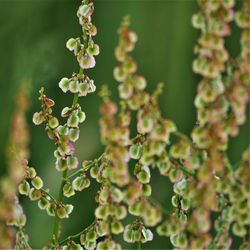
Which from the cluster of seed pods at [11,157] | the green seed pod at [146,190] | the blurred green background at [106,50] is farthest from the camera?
the blurred green background at [106,50]

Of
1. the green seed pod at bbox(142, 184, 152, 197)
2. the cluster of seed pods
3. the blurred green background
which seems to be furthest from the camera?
the blurred green background

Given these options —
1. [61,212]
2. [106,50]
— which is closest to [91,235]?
[61,212]

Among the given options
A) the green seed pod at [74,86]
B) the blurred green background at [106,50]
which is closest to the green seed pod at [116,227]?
the green seed pod at [74,86]

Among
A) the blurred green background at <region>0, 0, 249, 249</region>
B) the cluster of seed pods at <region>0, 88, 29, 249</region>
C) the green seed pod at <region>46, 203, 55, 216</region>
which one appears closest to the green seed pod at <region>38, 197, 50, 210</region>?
the green seed pod at <region>46, 203, 55, 216</region>

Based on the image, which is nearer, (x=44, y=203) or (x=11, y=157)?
(x=11, y=157)

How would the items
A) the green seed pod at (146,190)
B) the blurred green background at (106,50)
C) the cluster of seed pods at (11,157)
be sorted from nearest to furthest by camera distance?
the cluster of seed pods at (11,157)
the green seed pod at (146,190)
the blurred green background at (106,50)

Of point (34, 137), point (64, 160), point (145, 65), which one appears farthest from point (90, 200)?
point (64, 160)

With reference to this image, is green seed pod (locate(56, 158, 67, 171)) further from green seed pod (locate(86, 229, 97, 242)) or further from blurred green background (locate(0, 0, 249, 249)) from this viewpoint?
blurred green background (locate(0, 0, 249, 249))

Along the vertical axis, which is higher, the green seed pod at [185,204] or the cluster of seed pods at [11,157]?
the green seed pod at [185,204]

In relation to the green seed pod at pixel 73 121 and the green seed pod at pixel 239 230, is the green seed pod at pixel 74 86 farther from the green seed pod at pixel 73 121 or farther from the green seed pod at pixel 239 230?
the green seed pod at pixel 239 230

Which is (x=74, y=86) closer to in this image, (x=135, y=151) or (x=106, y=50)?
(x=135, y=151)

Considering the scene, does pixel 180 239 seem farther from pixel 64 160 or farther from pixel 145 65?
pixel 145 65
